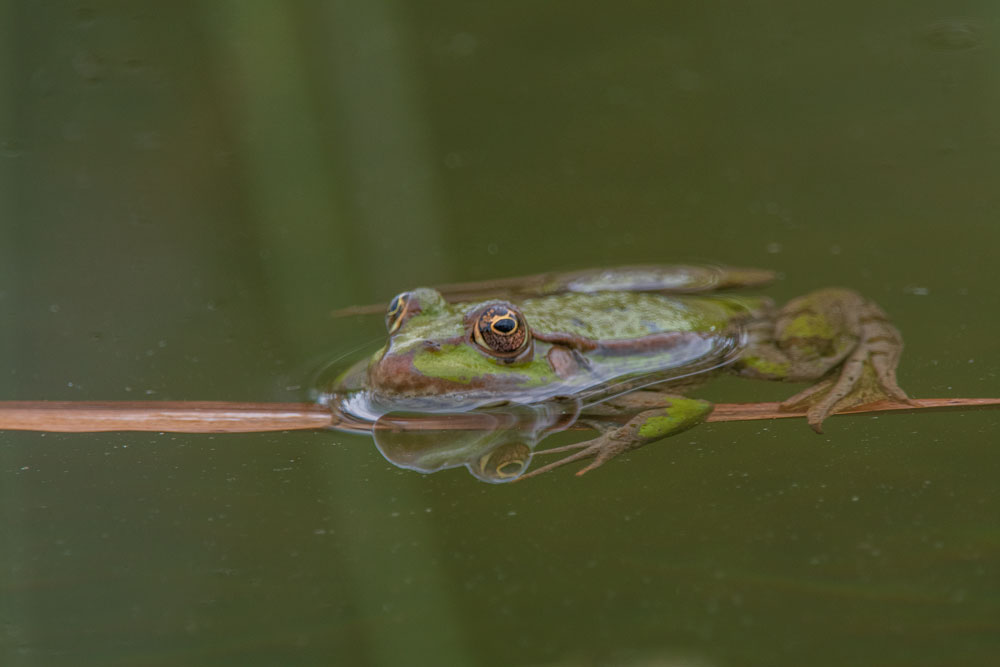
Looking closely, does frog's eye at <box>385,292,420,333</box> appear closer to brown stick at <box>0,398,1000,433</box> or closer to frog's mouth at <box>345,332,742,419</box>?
frog's mouth at <box>345,332,742,419</box>

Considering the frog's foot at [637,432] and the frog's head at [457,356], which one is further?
the frog's head at [457,356]

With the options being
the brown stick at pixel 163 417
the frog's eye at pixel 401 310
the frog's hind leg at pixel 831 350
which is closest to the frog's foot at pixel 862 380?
the frog's hind leg at pixel 831 350

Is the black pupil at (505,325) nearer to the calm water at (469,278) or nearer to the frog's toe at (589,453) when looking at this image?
the frog's toe at (589,453)

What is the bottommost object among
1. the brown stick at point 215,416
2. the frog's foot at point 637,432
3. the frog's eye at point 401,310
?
the frog's foot at point 637,432

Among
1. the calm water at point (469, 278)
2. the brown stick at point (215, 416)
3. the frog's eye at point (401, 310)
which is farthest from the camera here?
the frog's eye at point (401, 310)

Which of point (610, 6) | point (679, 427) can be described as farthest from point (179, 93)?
point (679, 427)

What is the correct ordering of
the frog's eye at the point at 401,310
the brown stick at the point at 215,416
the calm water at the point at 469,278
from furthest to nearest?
the frog's eye at the point at 401,310
the brown stick at the point at 215,416
the calm water at the point at 469,278

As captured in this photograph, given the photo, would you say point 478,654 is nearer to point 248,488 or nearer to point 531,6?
point 248,488
